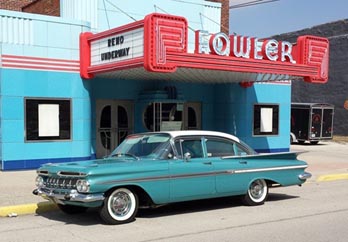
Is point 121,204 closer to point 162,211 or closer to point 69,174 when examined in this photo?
point 69,174

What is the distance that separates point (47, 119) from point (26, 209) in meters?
6.22

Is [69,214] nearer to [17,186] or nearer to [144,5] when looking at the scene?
[17,186]

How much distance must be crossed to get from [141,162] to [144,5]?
1065cm

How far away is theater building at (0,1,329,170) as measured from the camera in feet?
43.1

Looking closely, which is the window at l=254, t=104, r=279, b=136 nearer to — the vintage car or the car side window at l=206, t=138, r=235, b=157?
the vintage car

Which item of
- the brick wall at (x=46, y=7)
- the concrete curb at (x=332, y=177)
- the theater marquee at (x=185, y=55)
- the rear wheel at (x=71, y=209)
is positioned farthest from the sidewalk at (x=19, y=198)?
the concrete curb at (x=332, y=177)

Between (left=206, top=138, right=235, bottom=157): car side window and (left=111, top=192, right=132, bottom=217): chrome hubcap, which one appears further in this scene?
(left=206, top=138, right=235, bottom=157): car side window

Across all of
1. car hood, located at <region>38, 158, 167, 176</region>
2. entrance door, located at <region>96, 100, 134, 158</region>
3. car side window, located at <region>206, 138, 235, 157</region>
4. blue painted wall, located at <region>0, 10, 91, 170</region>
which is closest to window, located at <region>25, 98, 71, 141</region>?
blue painted wall, located at <region>0, 10, 91, 170</region>

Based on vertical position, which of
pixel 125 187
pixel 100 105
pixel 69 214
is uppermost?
pixel 100 105

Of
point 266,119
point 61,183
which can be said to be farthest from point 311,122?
point 61,183

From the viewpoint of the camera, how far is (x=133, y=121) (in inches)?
700

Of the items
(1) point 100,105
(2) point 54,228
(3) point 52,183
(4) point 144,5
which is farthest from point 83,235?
(4) point 144,5

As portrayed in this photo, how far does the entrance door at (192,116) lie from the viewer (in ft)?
62.3

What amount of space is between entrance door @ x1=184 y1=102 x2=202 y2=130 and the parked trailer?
10825 mm
